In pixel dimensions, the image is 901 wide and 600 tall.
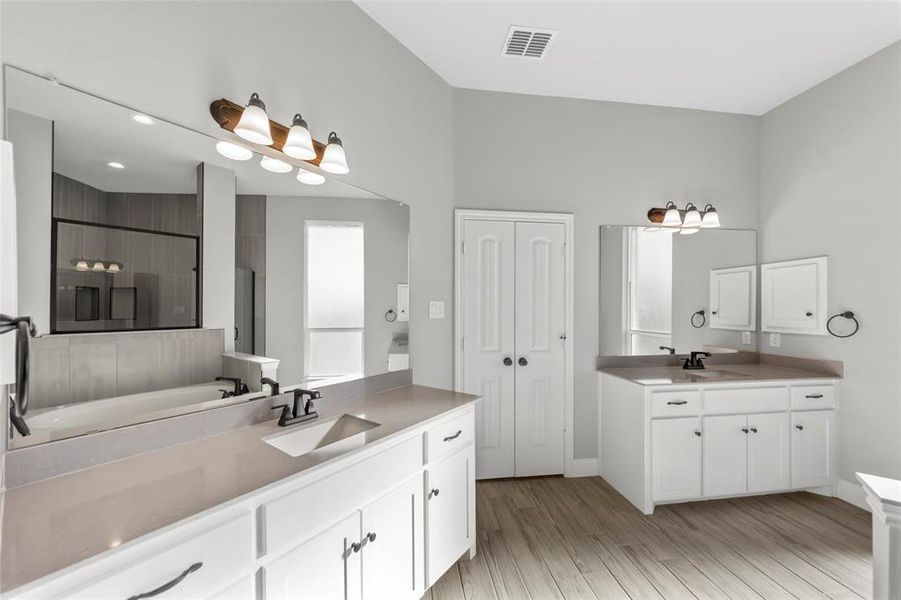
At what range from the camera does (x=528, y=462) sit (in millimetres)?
3074

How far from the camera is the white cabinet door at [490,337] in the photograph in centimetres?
299

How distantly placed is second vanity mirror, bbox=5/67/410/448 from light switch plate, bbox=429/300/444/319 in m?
0.79

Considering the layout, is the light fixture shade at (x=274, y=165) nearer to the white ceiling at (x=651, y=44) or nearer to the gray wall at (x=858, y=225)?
the white ceiling at (x=651, y=44)

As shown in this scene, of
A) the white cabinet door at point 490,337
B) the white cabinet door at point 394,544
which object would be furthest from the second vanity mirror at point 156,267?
the white cabinet door at point 490,337

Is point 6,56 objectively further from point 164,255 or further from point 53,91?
point 164,255

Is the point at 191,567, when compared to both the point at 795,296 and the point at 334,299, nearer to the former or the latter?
the point at 334,299

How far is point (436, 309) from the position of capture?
2812mm

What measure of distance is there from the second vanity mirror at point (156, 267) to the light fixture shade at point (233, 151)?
0.06 ft

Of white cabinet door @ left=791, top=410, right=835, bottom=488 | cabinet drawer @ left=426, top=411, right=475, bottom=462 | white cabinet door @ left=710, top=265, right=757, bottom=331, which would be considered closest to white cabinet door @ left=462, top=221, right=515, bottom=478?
cabinet drawer @ left=426, top=411, right=475, bottom=462

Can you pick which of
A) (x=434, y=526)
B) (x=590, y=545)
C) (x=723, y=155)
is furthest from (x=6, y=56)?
(x=723, y=155)

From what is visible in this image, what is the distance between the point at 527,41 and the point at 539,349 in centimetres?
212

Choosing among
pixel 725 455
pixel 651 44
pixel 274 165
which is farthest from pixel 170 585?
Result: pixel 651 44

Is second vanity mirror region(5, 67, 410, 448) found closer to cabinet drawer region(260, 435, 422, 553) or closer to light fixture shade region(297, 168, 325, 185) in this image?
light fixture shade region(297, 168, 325, 185)

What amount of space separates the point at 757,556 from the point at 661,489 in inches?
21.4
